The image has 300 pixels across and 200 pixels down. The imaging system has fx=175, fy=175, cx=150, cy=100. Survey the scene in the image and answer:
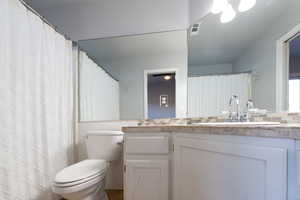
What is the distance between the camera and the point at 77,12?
2199mm

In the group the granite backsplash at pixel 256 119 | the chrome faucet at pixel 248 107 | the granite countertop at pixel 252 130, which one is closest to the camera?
the granite countertop at pixel 252 130

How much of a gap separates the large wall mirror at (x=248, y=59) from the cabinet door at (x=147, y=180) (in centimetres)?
77

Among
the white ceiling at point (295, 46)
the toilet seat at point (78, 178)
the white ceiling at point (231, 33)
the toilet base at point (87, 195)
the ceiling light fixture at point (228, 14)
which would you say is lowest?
the toilet base at point (87, 195)

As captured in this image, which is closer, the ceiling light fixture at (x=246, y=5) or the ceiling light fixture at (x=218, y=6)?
the ceiling light fixture at (x=246, y=5)

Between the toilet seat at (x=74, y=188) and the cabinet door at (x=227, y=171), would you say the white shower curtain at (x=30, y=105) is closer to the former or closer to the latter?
the toilet seat at (x=74, y=188)

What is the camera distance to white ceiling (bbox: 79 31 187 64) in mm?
1939

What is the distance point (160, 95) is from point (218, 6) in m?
1.03

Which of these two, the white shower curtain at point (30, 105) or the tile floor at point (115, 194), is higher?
the white shower curtain at point (30, 105)

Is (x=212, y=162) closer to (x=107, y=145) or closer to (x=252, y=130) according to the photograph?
(x=252, y=130)

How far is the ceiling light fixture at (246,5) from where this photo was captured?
141 cm

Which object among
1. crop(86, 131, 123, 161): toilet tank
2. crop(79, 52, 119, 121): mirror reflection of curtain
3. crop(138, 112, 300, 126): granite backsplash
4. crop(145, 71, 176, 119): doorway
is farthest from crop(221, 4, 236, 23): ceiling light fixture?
crop(86, 131, 123, 161): toilet tank

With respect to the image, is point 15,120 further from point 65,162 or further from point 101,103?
point 101,103

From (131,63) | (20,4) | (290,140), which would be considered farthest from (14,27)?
(290,140)

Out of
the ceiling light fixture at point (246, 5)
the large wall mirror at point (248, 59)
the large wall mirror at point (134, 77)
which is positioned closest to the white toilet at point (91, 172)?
the large wall mirror at point (134, 77)
